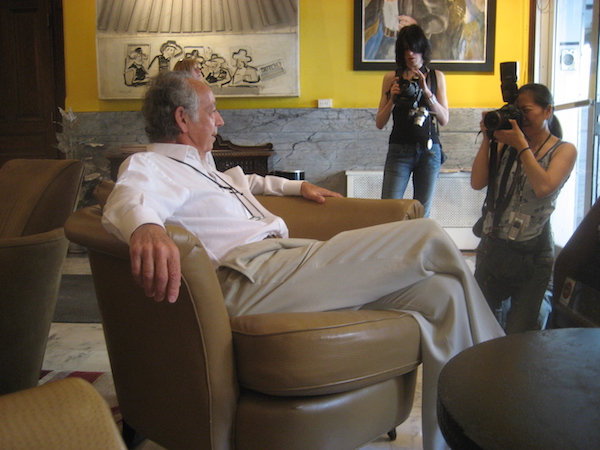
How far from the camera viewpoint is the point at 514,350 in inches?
36.4

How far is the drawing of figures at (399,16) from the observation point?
14.4 feet

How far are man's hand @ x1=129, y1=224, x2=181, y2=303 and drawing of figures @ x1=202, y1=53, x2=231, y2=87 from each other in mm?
3676

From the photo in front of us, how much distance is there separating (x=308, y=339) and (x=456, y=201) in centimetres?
343

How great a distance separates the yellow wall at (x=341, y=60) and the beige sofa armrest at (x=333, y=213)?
2.71 m

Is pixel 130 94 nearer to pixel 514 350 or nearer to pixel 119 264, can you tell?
pixel 119 264

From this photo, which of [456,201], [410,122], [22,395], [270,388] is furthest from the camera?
[456,201]

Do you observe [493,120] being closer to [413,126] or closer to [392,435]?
[413,126]

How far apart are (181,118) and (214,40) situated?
117 inches

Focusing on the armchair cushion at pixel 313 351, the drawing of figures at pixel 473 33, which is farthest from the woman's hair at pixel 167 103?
the drawing of figures at pixel 473 33

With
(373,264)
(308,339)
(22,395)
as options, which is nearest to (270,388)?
(308,339)

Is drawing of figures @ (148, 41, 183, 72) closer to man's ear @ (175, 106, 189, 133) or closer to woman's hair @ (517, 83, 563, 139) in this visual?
man's ear @ (175, 106, 189, 133)

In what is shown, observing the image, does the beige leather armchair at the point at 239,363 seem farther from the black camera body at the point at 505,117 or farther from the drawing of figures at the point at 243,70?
the drawing of figures at the point at 243,70

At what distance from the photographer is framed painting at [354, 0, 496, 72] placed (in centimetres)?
439

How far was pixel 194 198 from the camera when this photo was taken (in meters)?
1.59
